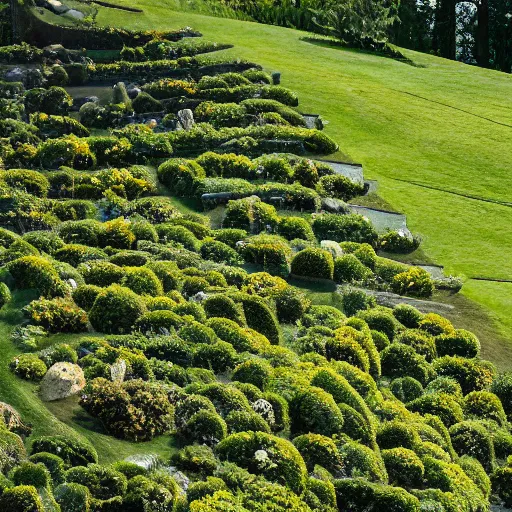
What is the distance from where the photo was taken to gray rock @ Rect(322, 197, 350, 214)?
102 ft

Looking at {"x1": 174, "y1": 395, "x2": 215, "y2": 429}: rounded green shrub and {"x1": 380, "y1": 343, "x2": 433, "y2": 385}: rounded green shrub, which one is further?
{"x1": 380, "y1": 343, "x2": 433, "y2": 385}: rounded green shrub

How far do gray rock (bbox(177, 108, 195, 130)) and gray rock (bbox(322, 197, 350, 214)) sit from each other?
22.6 ft

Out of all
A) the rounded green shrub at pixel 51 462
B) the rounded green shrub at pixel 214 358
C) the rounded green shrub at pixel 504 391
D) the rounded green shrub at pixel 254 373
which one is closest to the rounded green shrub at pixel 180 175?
the rounded green shrub at pixel 214 358

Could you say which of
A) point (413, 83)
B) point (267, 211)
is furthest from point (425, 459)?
point (413, 83)

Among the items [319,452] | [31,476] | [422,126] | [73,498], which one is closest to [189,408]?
[319,452]

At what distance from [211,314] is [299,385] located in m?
3.31

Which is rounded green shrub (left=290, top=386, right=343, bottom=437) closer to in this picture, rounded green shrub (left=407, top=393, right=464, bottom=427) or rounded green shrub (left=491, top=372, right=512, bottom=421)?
rounded green shrub (left=407, top=393, right=464, bottom=427)

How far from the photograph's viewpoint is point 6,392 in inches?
725

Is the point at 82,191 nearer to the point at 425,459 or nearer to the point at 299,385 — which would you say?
the point at 299,385

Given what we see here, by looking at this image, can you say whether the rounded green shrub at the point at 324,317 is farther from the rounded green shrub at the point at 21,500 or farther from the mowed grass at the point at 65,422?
the rounded green shrub at the point at 21,500

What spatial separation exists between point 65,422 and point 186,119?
1973 cm

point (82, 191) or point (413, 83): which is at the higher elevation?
point (413, 83)

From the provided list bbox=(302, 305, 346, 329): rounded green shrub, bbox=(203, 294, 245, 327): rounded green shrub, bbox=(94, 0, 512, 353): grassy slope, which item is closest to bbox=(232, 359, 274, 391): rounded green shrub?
bbox=(203, 294, 245, 327): rounded green shrub

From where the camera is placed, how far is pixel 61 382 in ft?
62.0
